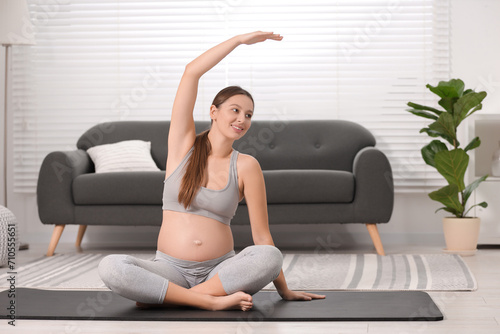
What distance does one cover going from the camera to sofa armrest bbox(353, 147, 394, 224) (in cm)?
372

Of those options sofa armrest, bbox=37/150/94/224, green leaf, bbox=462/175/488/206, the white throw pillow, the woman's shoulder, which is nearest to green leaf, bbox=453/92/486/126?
green leaf, bbox=462/175/488/206

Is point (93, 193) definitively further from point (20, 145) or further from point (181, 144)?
point (181, 144)

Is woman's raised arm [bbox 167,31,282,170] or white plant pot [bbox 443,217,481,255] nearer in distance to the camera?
woman's raised arm [bbox 167,31,282,170]

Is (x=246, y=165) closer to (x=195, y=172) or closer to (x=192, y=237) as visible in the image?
(x=195, y=172)

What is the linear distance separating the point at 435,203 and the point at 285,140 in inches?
45.1

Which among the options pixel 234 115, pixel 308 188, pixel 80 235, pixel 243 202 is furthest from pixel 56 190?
pixel 234 115

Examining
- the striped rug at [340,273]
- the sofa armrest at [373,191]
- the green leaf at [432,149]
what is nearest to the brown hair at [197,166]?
the striped rug at [340,273]

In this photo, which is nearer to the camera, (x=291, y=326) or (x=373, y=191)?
(x=291, y=326)

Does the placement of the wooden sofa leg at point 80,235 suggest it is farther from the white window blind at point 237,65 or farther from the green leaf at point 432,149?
the green leaf at point 432,149

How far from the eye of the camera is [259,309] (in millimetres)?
2115

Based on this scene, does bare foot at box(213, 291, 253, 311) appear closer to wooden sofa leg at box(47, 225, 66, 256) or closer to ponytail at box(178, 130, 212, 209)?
ponytail at box(178, 130, 212, 209)

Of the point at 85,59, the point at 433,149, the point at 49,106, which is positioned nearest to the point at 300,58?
the point at 433,149

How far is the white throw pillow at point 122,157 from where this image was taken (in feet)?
13.4

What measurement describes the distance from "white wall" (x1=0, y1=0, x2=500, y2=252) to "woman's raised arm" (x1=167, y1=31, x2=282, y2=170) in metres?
2.31
